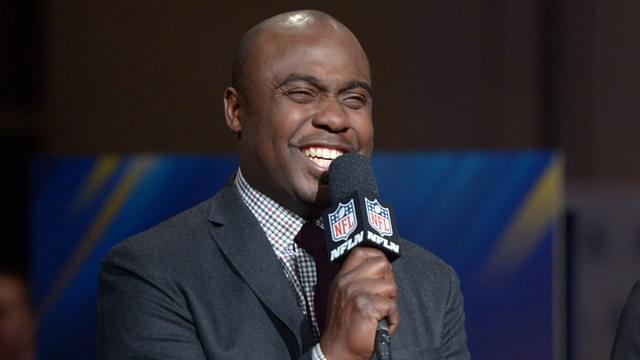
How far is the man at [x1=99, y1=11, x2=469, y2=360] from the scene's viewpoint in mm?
1993

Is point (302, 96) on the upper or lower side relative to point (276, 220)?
upper

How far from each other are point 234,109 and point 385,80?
4.95 ft

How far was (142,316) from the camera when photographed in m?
1.98

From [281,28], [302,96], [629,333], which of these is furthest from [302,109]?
[629,333]

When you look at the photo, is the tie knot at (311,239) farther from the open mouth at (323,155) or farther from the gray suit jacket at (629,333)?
the gray suit jacket at (629,333)

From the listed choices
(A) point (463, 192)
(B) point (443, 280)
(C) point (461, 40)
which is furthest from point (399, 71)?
(B) point (443, 280)

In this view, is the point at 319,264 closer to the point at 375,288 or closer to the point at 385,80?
the point at 375,288

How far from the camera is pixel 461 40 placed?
370cm

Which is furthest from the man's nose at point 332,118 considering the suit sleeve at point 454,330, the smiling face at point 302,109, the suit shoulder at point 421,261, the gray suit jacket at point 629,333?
the gray suit jacket at point 629,333

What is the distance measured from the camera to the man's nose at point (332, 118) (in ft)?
6.87

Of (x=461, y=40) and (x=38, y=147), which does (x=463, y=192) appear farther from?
(x=38, y=147)

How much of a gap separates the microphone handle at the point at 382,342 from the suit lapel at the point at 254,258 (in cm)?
29

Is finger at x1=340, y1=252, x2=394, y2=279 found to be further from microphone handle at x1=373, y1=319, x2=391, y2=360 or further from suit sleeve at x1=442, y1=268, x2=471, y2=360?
suit sleeve at x1=442, y1=268, x2=471, y2=360

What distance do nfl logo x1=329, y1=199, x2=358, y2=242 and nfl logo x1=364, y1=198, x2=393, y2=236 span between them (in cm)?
2
